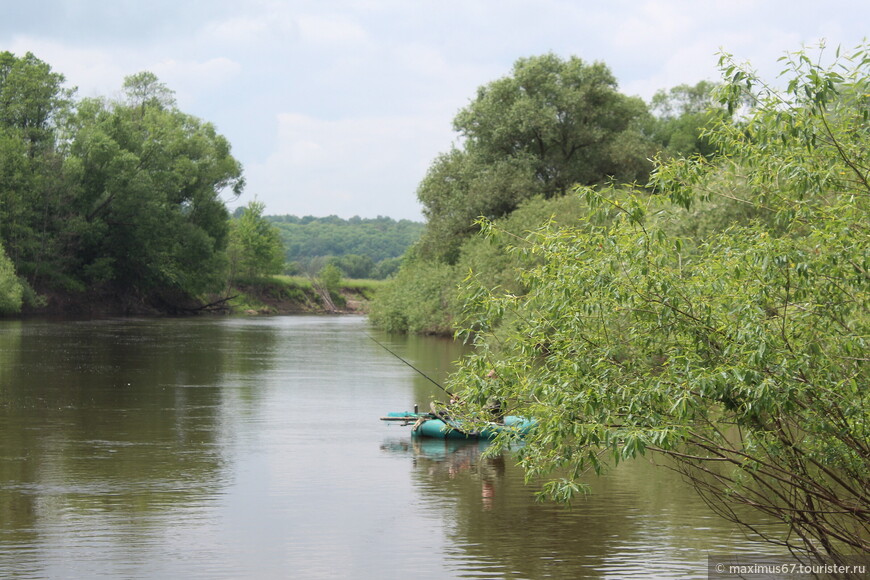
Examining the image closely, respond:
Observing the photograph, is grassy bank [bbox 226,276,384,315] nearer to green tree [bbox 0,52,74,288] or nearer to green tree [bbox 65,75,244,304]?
green tree [bbox 65,75,244,304]

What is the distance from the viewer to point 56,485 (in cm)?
1345

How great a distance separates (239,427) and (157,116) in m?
63.7

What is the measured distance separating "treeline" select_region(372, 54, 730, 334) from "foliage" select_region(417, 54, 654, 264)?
0.18 feet

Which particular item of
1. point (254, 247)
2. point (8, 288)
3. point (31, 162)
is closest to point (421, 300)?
point (8, 288)

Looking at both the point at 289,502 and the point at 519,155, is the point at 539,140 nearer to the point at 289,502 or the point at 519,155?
the point at 519,155

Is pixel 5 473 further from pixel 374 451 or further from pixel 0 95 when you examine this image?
pixel 0 95

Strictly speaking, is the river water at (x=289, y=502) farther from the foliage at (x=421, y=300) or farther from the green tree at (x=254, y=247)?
the green tree at (x=254, y=247)

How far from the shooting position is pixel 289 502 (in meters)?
13.0

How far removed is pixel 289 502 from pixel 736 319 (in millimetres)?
7245

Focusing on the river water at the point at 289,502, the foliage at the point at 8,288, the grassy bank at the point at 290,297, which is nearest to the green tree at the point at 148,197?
the foliage at the point at 8,288

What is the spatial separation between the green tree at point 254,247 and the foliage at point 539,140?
1909 inches

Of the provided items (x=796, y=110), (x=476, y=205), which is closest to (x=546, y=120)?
(x=476, y=205)

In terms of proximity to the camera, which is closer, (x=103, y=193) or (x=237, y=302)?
(x=103, y=193)

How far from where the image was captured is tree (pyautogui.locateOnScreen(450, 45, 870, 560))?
Answer: 25.0ft
